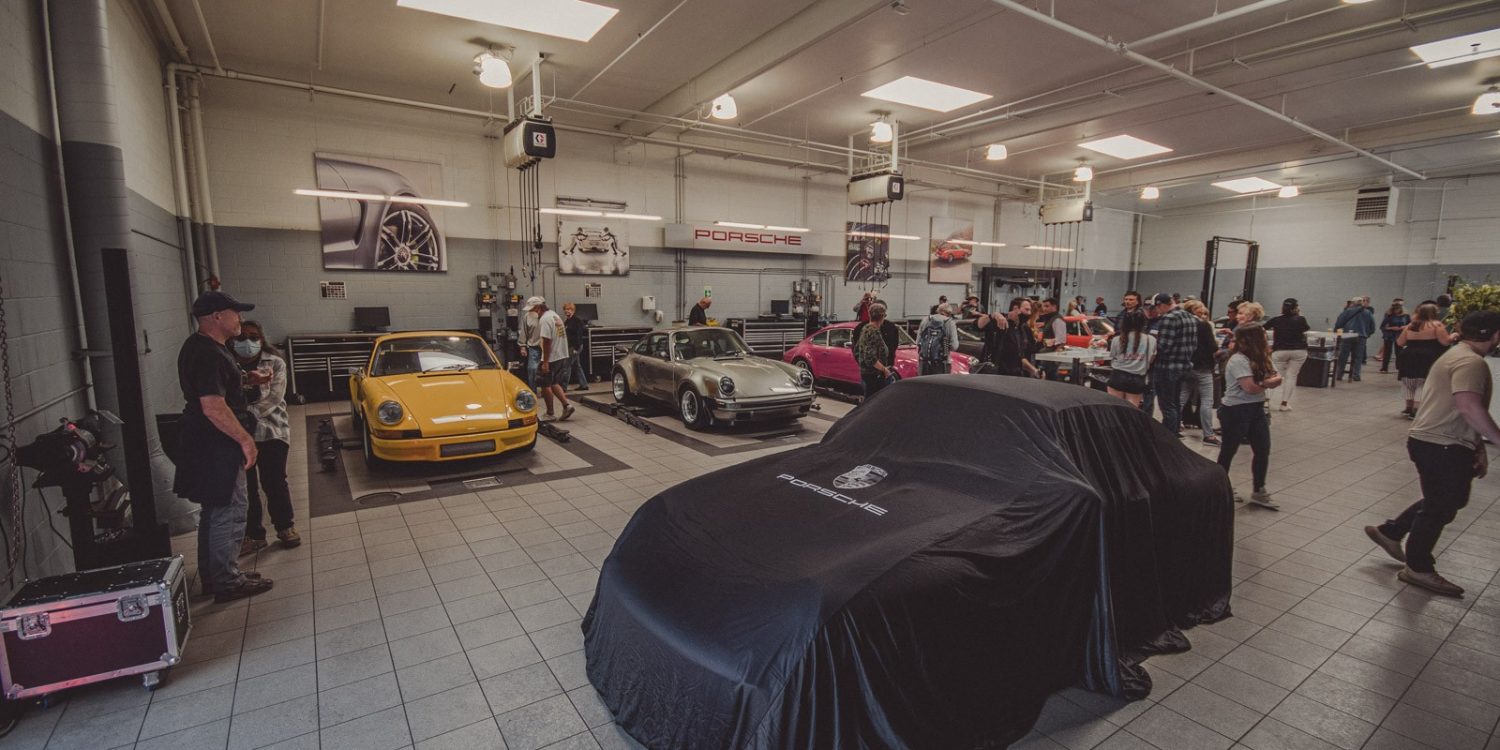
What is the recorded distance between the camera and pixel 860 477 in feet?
9.38

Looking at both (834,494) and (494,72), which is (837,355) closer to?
(494,72)

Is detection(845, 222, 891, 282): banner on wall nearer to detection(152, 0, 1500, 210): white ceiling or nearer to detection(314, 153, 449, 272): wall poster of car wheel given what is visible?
detection(152, 0, 1500, 210): white ceiling

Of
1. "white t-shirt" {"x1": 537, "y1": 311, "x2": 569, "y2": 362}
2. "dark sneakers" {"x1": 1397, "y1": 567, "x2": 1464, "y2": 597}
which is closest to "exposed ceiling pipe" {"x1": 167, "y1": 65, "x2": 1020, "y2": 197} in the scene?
"white t-shirt" {"x1": 537, "y1": 311, "x2": 569, "y2": 362}

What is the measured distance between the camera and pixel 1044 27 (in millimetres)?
7367

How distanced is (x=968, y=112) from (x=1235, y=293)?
15.5 m

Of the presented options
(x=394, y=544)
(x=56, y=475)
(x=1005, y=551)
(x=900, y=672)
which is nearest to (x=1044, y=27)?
(x=1005, y=551)

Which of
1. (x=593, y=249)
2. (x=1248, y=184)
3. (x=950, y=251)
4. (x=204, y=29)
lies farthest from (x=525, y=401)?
(x=1248, y=184)

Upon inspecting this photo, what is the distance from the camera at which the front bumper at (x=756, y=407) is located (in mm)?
7316

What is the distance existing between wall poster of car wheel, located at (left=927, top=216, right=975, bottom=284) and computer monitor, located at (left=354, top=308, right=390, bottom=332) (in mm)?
13574

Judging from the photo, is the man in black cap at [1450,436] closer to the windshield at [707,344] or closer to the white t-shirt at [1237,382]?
the white t-shirt at [1237,382]

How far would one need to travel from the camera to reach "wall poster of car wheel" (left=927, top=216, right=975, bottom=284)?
1767cm

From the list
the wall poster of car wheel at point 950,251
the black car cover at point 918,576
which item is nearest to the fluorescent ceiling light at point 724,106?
the black car cover at point 918,576

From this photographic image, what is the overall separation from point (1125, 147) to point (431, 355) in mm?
13940

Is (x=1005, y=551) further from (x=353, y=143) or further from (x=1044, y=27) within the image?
(x=353, y=143)
